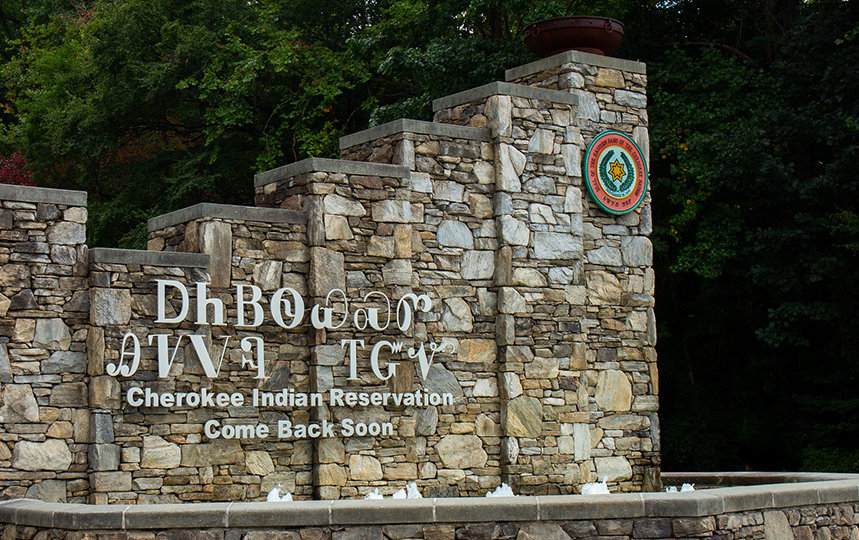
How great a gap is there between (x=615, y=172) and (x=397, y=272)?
294 centimetres

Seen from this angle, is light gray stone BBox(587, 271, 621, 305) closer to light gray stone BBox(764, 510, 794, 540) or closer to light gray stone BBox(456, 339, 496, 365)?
light gray stone BBox(456, 339, 496, 365)

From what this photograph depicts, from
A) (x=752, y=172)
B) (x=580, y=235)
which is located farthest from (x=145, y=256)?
(x=752, y=172)

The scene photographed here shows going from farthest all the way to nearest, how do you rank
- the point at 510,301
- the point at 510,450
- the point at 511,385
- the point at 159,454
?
the point at 510,301, the point at 511,385, the point at 510,450, the point at 159,454

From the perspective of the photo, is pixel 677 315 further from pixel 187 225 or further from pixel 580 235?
pixel 187 225

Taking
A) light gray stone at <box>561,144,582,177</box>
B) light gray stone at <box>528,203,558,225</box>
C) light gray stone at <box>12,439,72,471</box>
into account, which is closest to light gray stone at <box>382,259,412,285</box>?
light gray stone at <box>528,203,558,225</box>

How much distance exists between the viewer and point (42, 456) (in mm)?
9836

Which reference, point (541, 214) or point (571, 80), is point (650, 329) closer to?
point (541, 214)

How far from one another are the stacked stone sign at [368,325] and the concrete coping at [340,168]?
0.07ft

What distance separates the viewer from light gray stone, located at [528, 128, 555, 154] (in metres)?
12.4

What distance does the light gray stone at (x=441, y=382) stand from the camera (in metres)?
11.6

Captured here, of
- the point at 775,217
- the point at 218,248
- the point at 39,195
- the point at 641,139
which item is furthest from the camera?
the point at 775,217

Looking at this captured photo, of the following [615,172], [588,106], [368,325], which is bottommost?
[368,325]

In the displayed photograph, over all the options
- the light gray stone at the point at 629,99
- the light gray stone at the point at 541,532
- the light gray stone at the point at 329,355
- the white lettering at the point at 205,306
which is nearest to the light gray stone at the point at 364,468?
the light gray stone at the point at 329,355

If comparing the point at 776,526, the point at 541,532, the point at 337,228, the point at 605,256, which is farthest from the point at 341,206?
the point at 776,526
